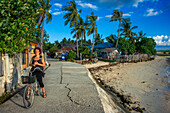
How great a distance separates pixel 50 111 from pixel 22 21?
13.1 feet

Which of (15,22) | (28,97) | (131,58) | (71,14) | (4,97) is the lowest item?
(4,97)

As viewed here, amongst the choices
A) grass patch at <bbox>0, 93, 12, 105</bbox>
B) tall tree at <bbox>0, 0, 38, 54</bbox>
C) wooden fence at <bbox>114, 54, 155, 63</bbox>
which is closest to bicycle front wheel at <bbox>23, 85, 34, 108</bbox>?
grass patch at <bbox>0, 93, 12, 105</bbox>

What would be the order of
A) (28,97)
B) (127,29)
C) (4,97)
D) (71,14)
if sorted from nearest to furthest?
(28,97) < (4,97) < (71,14) < (127,29)

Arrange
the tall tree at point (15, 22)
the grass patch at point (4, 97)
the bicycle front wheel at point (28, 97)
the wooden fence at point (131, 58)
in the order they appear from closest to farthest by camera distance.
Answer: the bicycle front wheel at point (28, 97), the grass patch at point (4, 97), the tall tree at point (15, 22), the wooden fence at point (131, 58)

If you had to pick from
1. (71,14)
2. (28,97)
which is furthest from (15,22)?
(71,14)

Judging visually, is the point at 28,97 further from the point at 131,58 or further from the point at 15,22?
the point at 131,58

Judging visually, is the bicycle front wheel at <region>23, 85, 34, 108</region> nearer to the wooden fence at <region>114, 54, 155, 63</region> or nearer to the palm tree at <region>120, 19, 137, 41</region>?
the wooden fence at <region>114, 54, 155, 63</region>

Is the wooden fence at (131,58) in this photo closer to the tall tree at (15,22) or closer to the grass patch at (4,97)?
the tall tree at (15,22)

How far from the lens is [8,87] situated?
15.9ft

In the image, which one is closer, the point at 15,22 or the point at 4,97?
the point at 4,97

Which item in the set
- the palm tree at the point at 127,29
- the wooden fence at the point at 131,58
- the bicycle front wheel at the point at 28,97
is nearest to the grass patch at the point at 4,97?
the bicycle front wheel at the point at 28,97

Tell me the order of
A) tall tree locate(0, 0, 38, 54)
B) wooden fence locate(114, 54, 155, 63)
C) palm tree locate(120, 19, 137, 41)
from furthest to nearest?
palm tree locate(120, 19, 137, 41) < wooden fence locate(114, 54, 155, 63) < tall tree locate(0, 0, 38, 54)

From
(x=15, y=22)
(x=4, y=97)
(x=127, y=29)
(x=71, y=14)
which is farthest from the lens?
(x=127, y=29)

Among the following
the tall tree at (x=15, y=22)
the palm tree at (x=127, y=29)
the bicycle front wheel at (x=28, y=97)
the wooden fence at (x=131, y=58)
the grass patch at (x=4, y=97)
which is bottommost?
the grass patch at (x=4, y=97)
